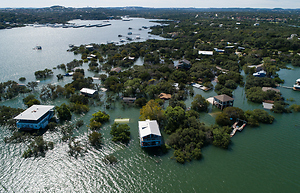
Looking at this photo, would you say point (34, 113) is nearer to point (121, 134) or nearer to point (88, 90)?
point (88, 90)

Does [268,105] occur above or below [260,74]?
below

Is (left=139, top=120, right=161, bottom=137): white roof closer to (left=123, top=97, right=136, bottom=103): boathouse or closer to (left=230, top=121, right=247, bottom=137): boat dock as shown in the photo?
(left=123, top=97, right=136, bottom=103): boathouse

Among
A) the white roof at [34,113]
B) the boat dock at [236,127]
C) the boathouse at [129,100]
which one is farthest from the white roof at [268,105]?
the white roof at [34,113]

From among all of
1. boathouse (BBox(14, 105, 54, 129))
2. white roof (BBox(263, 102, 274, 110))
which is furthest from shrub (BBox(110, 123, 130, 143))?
white roof (BBox(263, 102, 274, 110))

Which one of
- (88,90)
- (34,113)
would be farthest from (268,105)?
(34,113)

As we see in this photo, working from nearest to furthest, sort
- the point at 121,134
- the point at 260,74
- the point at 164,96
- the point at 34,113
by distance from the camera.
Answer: the point at 121,134
the point at 34,113
the point at 164,96
the point at 260,74

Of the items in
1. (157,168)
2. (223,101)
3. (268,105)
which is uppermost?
(223,101)

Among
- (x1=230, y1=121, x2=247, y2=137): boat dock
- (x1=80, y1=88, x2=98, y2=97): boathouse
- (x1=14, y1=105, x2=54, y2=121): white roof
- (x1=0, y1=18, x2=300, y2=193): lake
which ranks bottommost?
(x1=0, y1=18, x2=300, y2=193): lake

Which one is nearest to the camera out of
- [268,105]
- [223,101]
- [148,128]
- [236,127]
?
[148,128]

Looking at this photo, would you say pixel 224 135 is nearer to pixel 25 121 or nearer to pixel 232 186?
pixel 232 186
